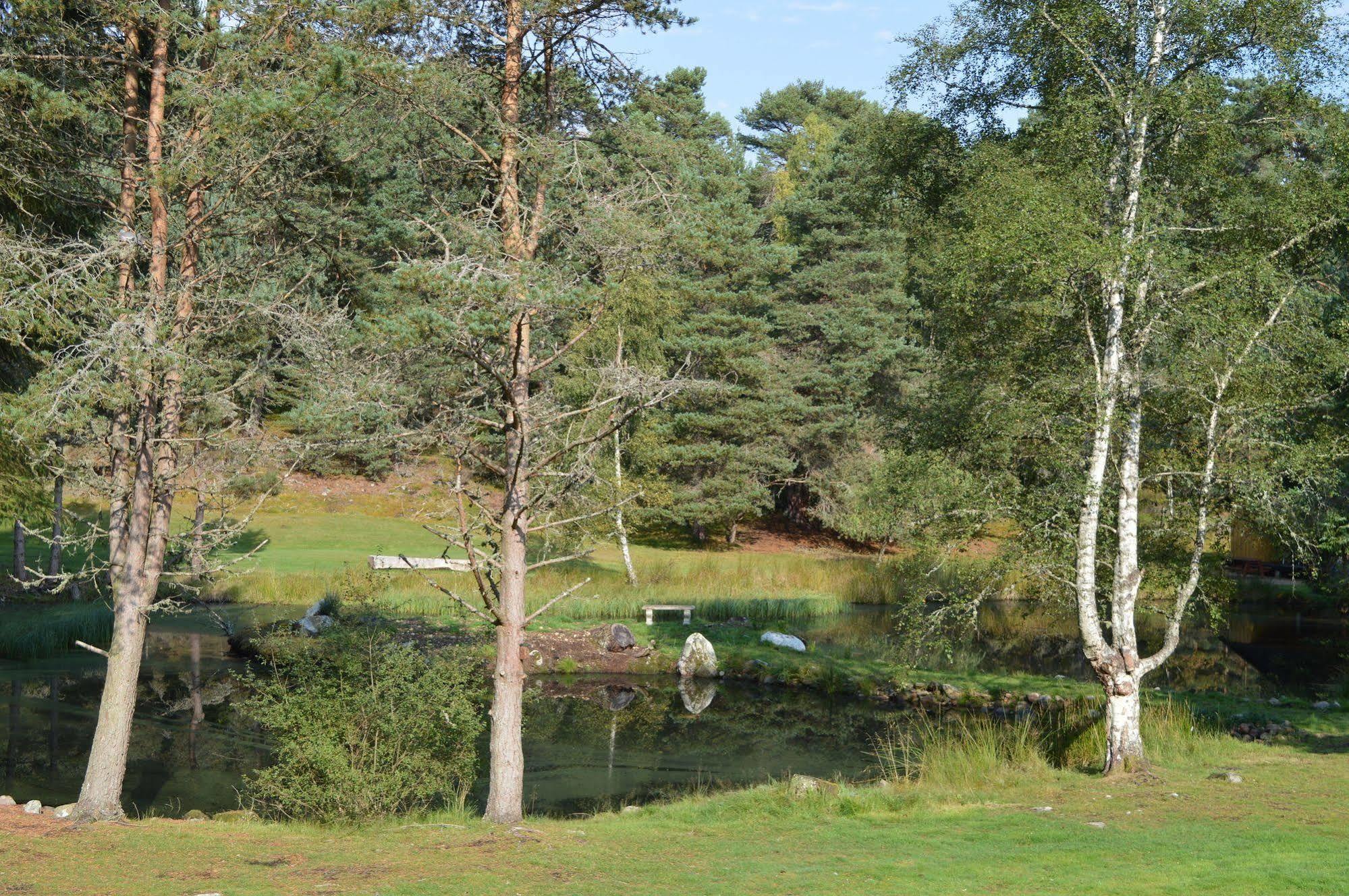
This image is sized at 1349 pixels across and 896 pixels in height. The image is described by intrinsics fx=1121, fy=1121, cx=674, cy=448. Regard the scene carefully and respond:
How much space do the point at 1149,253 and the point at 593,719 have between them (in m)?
11.6

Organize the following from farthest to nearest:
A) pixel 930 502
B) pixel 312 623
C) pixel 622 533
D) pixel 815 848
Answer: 1. pixel 622 533
2. pixel 312 623
3. pixel 930 502
4. pixel 815 848

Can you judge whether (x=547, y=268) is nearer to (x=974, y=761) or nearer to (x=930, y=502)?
(x=930, y=502)

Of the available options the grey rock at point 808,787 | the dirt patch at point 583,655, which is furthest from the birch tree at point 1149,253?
the dirt patch at point 583,655

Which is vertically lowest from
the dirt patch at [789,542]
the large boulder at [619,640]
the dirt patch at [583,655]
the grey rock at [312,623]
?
the dirt patch at [583,655]

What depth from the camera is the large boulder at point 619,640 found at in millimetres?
23734

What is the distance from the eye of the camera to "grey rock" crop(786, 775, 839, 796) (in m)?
11.4

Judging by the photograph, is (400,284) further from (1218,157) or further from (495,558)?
(1218,157)

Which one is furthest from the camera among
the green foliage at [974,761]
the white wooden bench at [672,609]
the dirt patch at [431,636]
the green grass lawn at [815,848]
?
the white wooden bench at [672,609]

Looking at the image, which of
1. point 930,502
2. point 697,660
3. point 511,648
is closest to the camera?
point 511,648

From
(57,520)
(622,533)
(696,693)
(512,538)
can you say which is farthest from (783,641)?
(57,520)

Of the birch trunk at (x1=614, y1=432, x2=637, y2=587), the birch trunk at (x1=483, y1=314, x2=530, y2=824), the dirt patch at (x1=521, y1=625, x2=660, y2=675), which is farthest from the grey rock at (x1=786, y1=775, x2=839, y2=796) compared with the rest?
the birch trunk at (x1=614, y1=432, x2=637, y2=587)

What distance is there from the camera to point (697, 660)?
22.8 metres

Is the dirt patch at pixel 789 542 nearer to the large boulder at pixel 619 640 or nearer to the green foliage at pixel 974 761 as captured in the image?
the large boulder at pixel 619 640

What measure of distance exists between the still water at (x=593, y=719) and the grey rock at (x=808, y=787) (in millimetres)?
3042
